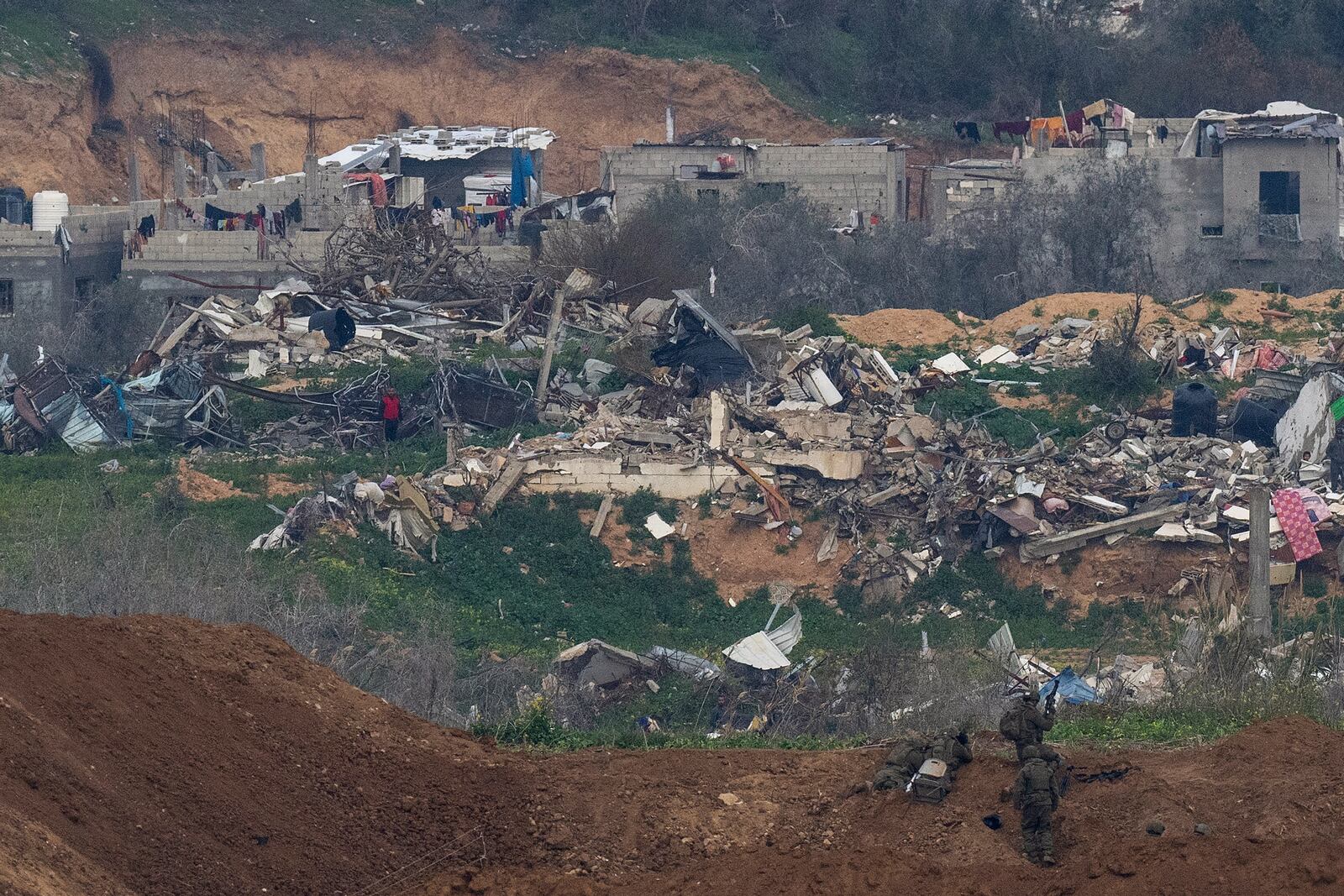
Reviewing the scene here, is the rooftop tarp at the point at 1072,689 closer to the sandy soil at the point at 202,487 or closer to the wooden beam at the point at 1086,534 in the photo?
the wooden beam at the point at 1086,534

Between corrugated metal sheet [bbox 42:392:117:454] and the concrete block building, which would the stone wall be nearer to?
the concrete block building

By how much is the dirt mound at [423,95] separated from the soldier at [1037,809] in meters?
37.7

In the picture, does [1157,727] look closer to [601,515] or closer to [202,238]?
[601,515]

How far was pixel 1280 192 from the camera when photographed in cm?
3744

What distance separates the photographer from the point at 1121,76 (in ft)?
164

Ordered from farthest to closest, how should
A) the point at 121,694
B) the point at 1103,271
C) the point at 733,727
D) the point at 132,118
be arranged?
the point at 132,118
the point at 1103,271
the point at 733,727
the point at 121,694

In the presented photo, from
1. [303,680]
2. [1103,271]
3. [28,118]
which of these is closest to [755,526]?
[303,680]

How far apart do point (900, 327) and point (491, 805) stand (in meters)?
18.5

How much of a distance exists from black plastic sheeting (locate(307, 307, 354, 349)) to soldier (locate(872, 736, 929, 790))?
18.7 m

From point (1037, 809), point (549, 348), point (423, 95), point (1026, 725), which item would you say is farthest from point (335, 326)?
point (423, 95)

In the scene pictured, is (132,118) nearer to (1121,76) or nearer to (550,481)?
(1121,76)

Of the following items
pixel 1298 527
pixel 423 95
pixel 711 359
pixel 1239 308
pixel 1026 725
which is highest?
pixel 423 95

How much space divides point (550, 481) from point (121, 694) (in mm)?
13212

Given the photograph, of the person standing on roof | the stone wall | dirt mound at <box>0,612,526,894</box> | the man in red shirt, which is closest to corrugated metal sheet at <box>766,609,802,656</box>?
the person standing on roof
